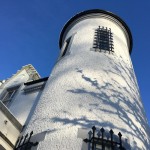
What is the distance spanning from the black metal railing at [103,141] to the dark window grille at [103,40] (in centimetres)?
428

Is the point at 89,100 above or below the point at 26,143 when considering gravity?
above

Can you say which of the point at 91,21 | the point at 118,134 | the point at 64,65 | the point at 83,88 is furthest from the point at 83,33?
the point at 118,134

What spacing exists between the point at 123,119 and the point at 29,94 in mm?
4572

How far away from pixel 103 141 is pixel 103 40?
213 inches

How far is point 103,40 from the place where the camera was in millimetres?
9641

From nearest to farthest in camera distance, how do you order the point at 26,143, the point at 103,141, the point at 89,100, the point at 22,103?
1. the point at 103,141
2. the point at 26,143
3. the point at 89,100
4. the point at 22,103

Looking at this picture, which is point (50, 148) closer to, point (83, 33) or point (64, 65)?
point (64, 65)

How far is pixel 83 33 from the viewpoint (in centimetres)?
1025

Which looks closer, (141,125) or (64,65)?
(141,125)

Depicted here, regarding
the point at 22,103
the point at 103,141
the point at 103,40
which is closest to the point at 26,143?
the point at 103,141

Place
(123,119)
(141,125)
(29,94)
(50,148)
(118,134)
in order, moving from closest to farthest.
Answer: (50,148) < (118,134) < (123,119) < (141,125) < (29,94)

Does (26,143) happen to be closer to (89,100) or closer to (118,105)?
(89,100)

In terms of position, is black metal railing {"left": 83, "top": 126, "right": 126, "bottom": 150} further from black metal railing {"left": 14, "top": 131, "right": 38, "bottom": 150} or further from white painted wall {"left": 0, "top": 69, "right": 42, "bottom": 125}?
white painted wall {"left": 0, "top": 69, "right": 42, "bottom": 125}

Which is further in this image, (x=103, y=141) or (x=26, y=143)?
(x=26, y=143)
